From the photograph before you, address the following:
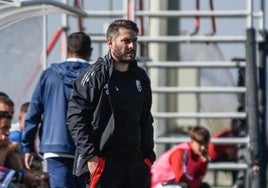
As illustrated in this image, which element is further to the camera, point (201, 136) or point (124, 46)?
point (201, 136)

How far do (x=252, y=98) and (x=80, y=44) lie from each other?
496 centimetres

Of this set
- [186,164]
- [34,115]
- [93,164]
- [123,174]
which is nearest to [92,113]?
[93,164]

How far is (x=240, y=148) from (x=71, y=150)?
5657mm

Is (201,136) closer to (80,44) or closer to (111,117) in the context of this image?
(80,44)

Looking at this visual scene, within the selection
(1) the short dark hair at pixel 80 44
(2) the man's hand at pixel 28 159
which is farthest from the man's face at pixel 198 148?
(1) the short dark hair at pixel 80 44

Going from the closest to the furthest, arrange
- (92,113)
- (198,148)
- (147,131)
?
(92,113) → (147,131) → (198,148)

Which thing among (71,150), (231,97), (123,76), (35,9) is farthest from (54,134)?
(231,97)

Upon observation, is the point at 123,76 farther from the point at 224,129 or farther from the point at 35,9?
the point at 224,129

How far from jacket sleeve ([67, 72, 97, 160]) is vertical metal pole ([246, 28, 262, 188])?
6477 mm

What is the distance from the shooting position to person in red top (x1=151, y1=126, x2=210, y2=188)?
17.5m

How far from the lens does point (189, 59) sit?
778 inches

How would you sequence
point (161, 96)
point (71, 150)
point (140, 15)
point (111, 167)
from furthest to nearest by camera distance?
point (161, 96) → point (140, 15) → point (71, 150) → point (111, 167)

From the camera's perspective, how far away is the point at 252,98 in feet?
61.6

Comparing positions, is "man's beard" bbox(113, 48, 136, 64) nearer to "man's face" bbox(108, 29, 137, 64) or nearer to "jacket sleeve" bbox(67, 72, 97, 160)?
"man's face" bbox(108, 29, 137, 64)
